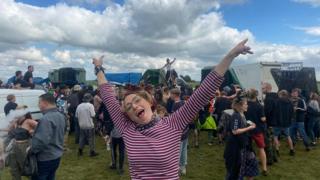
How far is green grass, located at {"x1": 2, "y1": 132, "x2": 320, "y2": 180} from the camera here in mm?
9109

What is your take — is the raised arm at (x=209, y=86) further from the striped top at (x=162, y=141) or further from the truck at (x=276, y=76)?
the truck at (x=276, y=76)

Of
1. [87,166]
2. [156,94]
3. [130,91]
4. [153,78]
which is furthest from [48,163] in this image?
[153,78]

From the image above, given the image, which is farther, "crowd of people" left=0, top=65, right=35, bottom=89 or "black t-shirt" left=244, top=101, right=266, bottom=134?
"crowd of people" left=0, top=65, right=35, bottom=89

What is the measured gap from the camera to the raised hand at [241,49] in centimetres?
254

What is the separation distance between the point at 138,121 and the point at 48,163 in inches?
135

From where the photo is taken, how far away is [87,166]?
1014 cm

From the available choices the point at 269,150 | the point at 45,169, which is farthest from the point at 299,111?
the point at 45,169

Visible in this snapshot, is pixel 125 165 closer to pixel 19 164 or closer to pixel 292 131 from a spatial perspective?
pixel 19 164

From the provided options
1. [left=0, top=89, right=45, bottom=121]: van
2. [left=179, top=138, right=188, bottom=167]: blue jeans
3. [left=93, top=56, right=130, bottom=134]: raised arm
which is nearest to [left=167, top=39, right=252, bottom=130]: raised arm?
[left=93, top=56, right=130, bottom=134]: raised arm

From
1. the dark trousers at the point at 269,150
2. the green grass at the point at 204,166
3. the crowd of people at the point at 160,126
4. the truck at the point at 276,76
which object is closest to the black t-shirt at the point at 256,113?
the crowd of people at the point at 160,126

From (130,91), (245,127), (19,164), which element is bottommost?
(19,164)

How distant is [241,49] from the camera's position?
2.54m

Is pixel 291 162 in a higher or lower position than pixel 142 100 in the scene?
lower

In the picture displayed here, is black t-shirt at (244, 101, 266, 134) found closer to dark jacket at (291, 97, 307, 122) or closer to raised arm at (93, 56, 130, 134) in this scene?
dark jacket at (291, 97, 307, 122)
